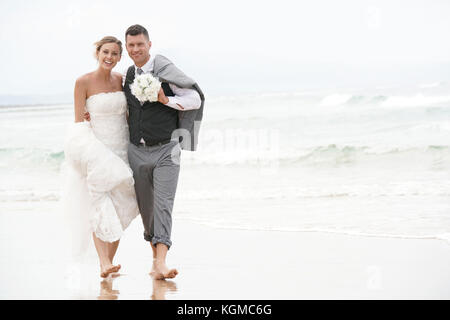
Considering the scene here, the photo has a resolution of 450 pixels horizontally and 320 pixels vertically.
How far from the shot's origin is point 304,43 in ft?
109

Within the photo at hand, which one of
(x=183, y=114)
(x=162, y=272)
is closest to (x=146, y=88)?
(x=183, y=114)

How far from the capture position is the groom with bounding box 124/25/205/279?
457 centimetres

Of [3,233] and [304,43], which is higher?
[304,43]

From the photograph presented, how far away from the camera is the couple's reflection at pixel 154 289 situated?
407cm

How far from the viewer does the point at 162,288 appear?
4281 millimetres

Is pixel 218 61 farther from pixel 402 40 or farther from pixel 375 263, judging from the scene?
pixel 375 263

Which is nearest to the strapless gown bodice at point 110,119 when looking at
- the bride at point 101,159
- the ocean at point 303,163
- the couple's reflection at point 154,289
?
the bride at point 101,159

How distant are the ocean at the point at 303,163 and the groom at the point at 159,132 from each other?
2.24 meters

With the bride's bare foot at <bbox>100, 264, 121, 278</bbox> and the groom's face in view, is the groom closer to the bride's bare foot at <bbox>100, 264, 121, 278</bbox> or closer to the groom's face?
the groom's face

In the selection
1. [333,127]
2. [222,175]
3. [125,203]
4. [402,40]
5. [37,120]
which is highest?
[402,40]

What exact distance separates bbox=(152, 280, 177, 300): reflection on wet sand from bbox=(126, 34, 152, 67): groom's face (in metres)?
1.58

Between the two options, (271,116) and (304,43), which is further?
(304,43)
